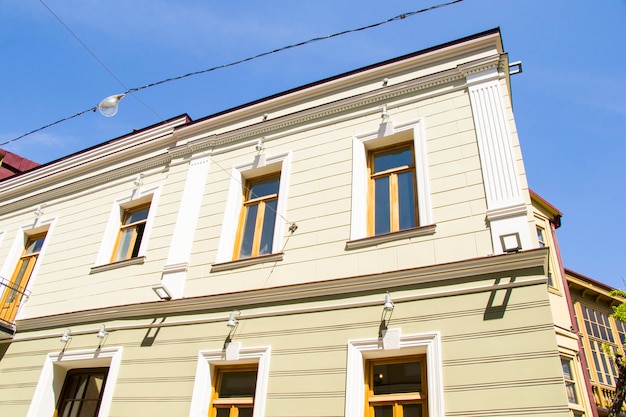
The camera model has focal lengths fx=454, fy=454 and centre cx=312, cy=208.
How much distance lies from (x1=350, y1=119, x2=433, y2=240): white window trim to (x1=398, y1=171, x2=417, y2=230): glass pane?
0.52 feet

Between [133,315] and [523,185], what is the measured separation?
672 centimetres

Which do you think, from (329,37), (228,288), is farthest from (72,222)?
(329,37)

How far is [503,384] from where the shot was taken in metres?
4.95

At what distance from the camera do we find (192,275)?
8.02 m

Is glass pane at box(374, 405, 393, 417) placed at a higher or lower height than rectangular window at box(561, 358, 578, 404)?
lower

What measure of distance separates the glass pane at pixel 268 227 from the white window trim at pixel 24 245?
19.3 feet

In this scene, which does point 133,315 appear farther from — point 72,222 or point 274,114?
point 274,114

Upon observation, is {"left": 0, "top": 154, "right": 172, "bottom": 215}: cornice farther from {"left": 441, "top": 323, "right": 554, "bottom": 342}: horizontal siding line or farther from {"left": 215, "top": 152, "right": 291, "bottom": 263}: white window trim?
{"left": 441, "top": 323, "right": 554, "bottom": 342}: horizontal siding line

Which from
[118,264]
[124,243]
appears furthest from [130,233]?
[118,264]

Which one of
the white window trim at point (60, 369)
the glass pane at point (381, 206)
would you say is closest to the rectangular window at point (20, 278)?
the white window trim at point (60, 369)

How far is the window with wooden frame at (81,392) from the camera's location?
314 inches

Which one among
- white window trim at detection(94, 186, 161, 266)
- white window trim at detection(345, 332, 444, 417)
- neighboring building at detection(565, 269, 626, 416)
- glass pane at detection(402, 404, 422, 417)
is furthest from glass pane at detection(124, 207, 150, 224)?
neighboring building at detection(565, 269, 626, 416)

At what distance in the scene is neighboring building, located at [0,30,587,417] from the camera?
5.50 meters

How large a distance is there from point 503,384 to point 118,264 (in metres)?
7.29
